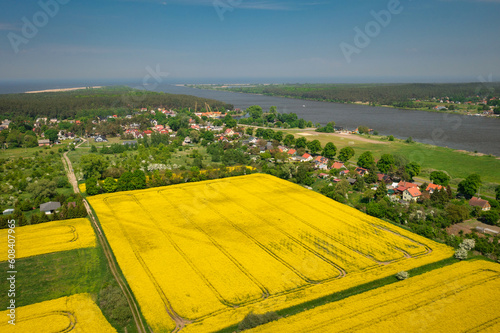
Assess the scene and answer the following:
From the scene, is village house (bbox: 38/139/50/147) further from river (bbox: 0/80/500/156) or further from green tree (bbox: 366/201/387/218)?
river (bbox: 0/80/500/156)

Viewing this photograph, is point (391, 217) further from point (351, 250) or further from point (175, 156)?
point (175, 156)

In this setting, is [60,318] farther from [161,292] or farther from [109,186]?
[109,186]

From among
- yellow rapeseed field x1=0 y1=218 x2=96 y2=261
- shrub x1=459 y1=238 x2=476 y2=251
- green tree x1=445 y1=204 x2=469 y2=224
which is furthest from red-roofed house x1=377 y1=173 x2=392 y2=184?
yellow rapeseed field x1=0 y1=218 x2=96 y2=261

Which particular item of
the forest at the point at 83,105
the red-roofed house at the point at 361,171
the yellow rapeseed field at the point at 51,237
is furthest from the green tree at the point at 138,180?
the forest at the point at 83,105

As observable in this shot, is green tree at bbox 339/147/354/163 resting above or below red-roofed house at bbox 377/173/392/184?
above

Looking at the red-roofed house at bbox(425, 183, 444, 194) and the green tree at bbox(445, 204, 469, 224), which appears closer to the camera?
the green tree at bbox(445, 204, 469, 224)

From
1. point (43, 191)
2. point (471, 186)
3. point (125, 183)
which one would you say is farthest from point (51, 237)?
point (471, 186)
